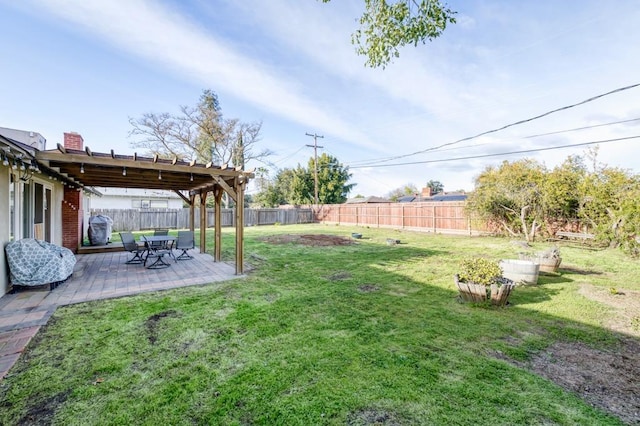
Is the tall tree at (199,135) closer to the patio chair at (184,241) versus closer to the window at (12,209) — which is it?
the patio chair at (184,241)

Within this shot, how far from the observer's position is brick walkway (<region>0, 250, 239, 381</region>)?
3.36 metres

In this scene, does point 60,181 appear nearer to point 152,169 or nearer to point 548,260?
point 152,169

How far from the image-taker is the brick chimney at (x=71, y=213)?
359 inches

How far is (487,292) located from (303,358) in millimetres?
3432

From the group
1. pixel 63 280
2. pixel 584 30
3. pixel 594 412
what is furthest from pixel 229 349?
pixel 584 30

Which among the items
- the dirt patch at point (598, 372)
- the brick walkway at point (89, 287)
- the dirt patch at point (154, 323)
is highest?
the brick walkway at point (89, 287)

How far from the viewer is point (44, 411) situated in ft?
6.89

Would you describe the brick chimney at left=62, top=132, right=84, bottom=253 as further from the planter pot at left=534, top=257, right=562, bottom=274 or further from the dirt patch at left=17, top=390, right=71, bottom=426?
the planter pot at left=534, top=257, right=562, bottom=274

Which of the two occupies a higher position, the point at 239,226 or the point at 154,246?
the point at 239,226

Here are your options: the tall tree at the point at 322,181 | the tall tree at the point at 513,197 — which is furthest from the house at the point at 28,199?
the tall tree at the point at 322,181

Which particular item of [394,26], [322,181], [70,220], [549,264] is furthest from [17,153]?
[322,181]

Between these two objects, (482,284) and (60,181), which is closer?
(482,284)

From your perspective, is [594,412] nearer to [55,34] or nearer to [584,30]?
[584,30]

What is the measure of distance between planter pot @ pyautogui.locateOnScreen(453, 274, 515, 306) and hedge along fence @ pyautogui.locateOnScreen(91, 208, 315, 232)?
1888cm
